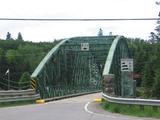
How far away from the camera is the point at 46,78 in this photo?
135 ft

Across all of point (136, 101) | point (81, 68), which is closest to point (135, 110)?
point (136, 101)

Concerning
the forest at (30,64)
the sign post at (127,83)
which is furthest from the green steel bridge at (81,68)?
the forest at (30,64)

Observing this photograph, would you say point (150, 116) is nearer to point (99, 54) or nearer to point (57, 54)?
point (57, 54)

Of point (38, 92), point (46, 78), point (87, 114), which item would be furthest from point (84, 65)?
point (87, 114)

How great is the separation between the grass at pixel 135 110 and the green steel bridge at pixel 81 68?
6196 millimetres

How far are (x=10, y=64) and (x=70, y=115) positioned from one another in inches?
5674

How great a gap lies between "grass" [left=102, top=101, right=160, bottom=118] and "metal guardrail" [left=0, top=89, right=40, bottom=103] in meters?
7.98

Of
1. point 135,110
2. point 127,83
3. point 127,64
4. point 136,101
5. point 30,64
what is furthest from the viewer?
point 30,64

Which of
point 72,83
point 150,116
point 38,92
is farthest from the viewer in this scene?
A: point 72,83

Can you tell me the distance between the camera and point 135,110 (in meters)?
21.2

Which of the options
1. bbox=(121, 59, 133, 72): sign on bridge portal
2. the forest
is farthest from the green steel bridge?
the forest

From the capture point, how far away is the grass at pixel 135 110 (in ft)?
64.9

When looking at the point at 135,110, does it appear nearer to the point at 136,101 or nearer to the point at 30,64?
the point at 136,101

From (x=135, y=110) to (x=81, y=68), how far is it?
1480 inches
